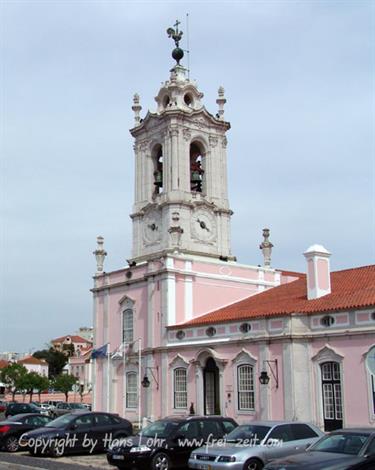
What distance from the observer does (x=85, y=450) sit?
21.8 meters

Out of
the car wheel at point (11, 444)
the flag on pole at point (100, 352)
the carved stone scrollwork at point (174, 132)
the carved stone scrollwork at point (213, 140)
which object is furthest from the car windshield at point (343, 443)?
the carved stone scrollwork at point (213, 140)

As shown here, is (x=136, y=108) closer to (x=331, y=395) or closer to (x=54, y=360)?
(x=331, y=395)

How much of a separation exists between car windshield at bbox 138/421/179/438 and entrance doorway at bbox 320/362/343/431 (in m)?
10.4

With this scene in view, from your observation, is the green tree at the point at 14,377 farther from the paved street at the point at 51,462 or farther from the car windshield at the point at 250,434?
the car windshield at the point at 250,434

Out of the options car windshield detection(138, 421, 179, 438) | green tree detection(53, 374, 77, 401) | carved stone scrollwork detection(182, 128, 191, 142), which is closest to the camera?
car windshield detection(138, 421, 179, 438)

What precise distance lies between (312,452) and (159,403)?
22155 millimetres

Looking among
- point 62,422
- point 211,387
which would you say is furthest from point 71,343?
point 62,422

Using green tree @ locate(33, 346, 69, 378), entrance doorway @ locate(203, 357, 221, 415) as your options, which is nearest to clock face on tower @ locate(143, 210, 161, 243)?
entrance doorway @ locate(203, 357, 221, 415)

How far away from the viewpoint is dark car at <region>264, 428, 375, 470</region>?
11820 mm

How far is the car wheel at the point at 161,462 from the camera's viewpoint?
17.1m

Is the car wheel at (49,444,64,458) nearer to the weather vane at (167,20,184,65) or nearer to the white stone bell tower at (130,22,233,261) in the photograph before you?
the white stone bell tower at (130,22,233,261)

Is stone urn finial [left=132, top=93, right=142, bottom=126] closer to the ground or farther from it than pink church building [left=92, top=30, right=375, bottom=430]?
farther from it

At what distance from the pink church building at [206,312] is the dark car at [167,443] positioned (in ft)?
30.3

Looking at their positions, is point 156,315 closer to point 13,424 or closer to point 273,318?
point 273,318
